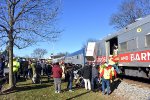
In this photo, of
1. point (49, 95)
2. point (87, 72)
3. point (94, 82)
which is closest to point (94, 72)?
point (87, 72)

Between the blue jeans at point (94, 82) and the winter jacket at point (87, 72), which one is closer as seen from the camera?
the winter jacket at point (87, 72)

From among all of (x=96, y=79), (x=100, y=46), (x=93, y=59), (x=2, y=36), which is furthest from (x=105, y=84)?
(x=93, y=59)

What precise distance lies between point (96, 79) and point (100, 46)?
29.3 feet

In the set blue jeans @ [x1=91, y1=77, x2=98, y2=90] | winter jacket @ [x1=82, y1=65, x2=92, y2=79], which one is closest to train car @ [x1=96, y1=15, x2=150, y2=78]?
blue jeans @ [x1=91, y1=77, x2=98, y2=90]

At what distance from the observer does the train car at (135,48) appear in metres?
17.9

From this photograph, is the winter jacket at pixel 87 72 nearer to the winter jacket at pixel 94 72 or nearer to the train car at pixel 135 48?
the winter jacket at pixel 94 72

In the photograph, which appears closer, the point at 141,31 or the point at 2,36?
the point at 141,31

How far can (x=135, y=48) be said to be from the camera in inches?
770

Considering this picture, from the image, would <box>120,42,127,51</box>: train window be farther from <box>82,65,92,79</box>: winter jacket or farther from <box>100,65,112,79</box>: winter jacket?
<box>100,65,112,79</box>: winter jacket

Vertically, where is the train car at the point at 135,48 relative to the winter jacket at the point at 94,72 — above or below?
above

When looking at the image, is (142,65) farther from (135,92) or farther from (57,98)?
(57,98)

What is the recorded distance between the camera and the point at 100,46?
96.6 ft

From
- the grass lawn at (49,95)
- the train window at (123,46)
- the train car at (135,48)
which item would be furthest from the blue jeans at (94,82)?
the train window at (123,46)

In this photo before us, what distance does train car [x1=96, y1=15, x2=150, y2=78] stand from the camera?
58.6 ft
